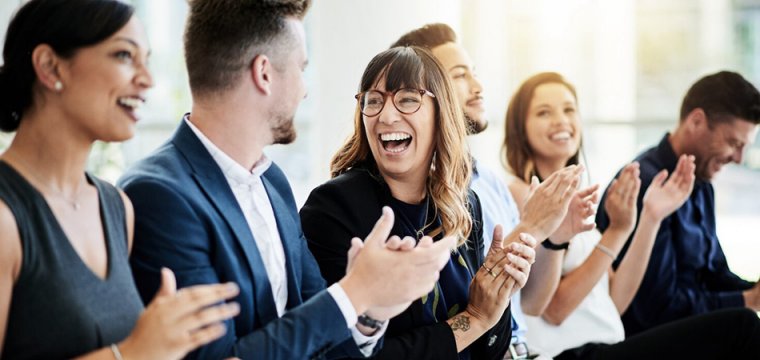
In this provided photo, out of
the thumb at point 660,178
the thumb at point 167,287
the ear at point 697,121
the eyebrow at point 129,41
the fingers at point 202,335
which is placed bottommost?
the thumb at point 660,178

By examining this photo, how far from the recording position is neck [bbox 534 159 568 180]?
122 inches

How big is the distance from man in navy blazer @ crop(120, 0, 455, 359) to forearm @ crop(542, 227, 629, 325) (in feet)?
3.49

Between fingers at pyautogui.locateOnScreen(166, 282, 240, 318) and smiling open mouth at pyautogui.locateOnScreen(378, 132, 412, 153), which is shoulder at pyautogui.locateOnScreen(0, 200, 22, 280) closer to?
fingers at pyautogui.locateOnScreen(166, 282, 240, 318)

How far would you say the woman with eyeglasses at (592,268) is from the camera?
2.53m

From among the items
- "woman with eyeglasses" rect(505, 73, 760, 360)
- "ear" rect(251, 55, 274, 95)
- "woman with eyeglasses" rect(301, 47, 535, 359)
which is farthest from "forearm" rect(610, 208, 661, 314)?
"ear" rect(251, 55, 274, 95)

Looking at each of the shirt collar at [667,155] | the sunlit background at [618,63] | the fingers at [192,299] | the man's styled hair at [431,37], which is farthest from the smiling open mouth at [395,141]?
the sunlit background at [618,63]

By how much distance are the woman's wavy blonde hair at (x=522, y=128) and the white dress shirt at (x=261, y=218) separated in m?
1.46

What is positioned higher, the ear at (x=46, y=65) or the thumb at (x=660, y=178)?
the ear at (x=46, y=65)

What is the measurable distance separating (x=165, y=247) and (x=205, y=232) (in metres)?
0.08

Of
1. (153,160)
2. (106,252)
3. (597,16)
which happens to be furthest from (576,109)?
(597,16)

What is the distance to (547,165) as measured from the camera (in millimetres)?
3115

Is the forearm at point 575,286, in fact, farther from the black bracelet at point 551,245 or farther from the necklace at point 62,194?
the necklace at point 62,194

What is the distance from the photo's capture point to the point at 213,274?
1.55 metres

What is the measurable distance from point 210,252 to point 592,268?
152cm
